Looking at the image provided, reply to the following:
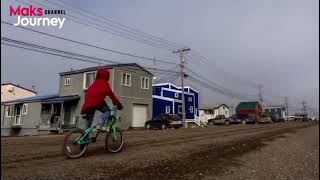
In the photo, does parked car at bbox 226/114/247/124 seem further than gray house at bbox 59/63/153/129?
Yes

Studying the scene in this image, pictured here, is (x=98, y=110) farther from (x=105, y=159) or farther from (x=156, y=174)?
(x=156, y=174)

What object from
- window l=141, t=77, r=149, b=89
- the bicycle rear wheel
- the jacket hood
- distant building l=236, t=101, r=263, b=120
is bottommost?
the bicycle rear wheel

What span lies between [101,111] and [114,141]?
1.11 meters

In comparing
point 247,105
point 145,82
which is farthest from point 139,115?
point 247,105

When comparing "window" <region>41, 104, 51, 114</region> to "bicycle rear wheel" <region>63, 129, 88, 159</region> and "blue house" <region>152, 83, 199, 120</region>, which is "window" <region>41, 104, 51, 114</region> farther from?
"bicycle rear wheel" <region>63, 129, 88, 159</region>

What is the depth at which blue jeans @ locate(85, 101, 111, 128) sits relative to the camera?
7.65 m

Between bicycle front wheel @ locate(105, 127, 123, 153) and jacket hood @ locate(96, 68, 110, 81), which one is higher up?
jacket hood @ locate(96, 68, 110, 81)

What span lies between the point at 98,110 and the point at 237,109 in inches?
2758

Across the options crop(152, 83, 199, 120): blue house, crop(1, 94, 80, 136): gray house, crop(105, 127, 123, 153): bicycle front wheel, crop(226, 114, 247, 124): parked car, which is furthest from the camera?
crop(226, 114, 247, 124): parked car

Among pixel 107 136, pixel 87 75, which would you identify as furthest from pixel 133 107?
pixel 107 136

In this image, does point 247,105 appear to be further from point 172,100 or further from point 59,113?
point 59,113

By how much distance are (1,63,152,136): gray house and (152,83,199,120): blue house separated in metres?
5.66

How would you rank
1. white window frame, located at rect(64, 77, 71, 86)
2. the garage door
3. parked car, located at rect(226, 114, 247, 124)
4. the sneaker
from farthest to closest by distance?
parked car, located at rect(226, 114, 247, 124) → white window frame, located at rect(64, 77, 71, 86) → the garage door → the sneaker

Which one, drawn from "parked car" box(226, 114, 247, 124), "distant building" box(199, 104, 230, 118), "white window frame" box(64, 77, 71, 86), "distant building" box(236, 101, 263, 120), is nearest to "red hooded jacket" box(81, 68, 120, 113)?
"white window frame" box(64, 77, 71, 86)
